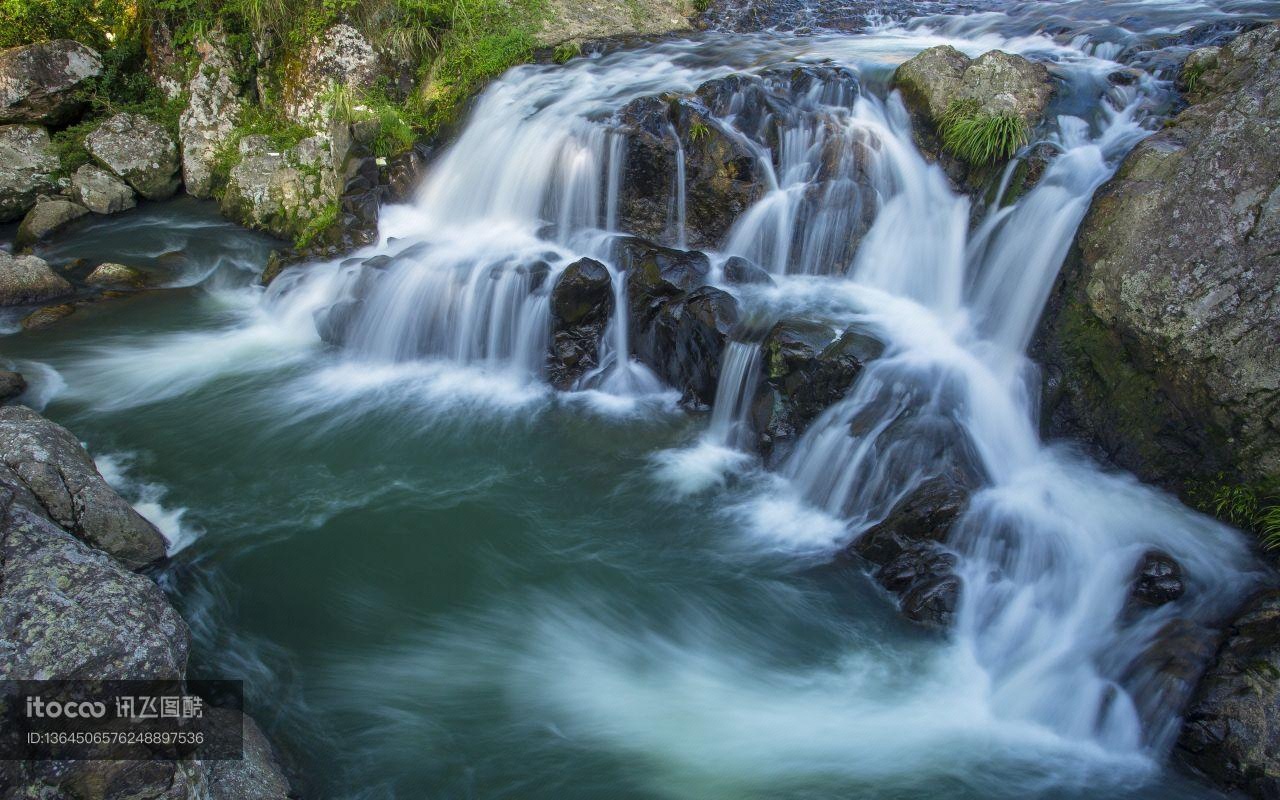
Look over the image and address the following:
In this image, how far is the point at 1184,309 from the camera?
249 inches

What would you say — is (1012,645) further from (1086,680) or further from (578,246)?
(578,246)

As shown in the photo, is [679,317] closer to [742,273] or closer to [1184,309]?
[742,273]

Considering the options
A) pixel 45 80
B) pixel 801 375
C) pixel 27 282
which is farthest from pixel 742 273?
pixel 45 80

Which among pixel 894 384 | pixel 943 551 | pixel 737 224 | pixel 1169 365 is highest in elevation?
pixel 737 224

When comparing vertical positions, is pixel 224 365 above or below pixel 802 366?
below

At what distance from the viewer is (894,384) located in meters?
7.29

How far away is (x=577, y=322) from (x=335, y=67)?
22.4 ft

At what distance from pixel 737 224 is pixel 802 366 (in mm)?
2492

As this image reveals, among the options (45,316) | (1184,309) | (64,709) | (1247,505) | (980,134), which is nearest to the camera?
(64,709)

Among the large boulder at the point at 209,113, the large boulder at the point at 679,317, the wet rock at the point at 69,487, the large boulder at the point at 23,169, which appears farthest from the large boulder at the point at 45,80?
the large boulder at the point at 679,317

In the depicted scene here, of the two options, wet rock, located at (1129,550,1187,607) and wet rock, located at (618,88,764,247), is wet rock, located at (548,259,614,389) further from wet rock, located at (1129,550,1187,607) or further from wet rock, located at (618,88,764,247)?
wet rock, located at (1129,550,1187,607)

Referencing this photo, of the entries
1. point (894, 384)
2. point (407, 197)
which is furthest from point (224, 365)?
point (894, 384)

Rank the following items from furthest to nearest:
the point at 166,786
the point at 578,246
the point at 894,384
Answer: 1. the point at 578,246
2. the point at 894,384
3. the point at 166,786

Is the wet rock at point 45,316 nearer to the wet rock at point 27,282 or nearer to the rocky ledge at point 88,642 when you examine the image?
the wet rock at point 27,282
